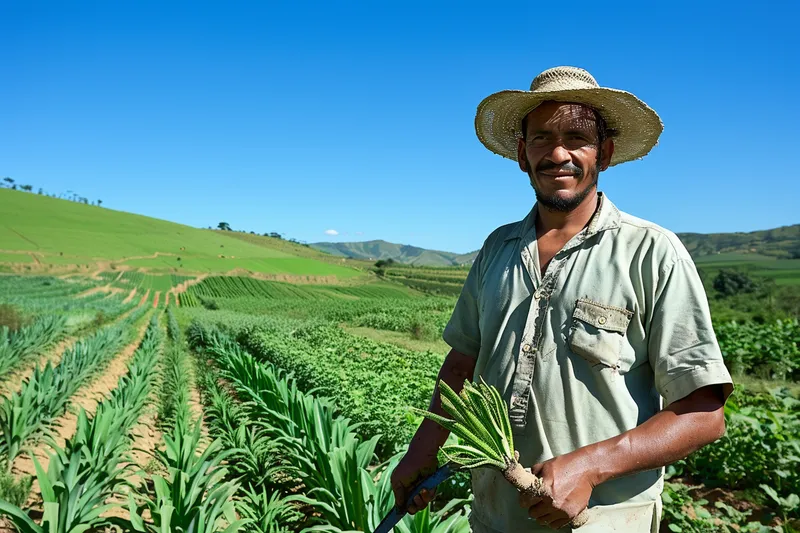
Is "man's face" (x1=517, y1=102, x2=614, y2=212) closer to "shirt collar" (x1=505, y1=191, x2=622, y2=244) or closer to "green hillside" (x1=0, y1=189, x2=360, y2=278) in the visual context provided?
"shirt collar" (x1=505, y1=191, x2=622, y2=244)

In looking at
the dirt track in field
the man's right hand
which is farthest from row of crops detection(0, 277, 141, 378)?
the man's right hand

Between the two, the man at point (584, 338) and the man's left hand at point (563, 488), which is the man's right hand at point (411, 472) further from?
the man's left hand at point (563, 488)

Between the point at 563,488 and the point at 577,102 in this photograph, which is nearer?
the point at 563,488

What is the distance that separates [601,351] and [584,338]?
0.05 meters

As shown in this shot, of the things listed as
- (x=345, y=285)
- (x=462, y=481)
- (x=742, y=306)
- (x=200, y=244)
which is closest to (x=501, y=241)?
(x=462, y=481)

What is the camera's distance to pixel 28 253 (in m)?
53.5

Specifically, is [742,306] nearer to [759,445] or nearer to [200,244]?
[759,445]

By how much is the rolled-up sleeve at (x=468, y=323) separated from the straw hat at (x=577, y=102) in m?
0.48

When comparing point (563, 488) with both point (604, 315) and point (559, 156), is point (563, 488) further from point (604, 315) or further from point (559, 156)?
point (559, 156)

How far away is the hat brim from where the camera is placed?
1.48m

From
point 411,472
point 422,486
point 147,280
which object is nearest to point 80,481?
point 411,472

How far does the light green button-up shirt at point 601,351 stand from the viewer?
3.98ft

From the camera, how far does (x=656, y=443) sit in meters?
1.15

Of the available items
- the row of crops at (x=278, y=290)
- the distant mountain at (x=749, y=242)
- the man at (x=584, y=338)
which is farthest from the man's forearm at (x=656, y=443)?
the distant mountain at (x=749, y=242)
